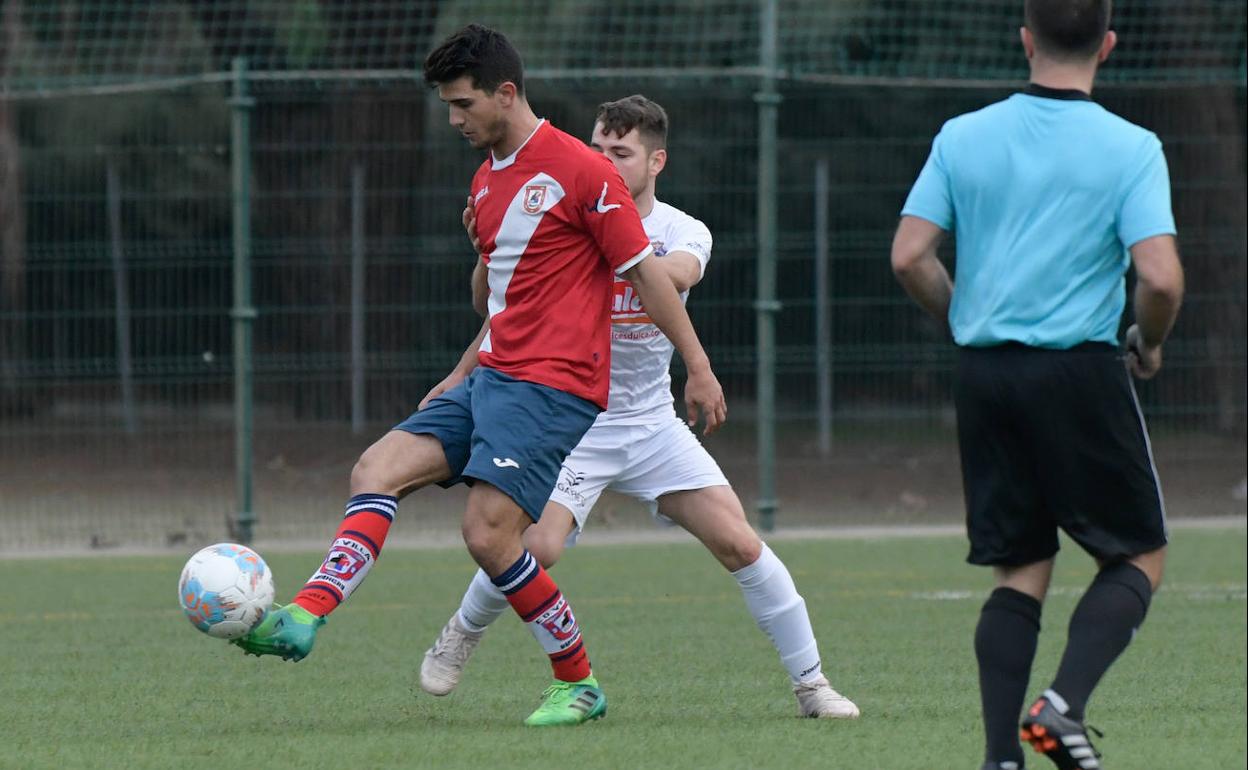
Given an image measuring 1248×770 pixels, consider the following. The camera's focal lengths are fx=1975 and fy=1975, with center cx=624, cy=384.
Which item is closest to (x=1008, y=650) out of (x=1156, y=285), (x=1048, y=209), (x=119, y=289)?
(x=1156, y=285)

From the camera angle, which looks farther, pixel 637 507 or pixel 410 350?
pixel 637 507

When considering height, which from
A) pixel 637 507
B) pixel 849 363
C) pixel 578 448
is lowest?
pixel 637 507

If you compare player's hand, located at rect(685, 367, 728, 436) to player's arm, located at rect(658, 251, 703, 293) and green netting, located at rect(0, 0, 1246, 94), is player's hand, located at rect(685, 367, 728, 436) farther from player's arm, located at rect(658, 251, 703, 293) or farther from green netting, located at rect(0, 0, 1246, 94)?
green netting, located at rect(0, 0, 1246, 94)

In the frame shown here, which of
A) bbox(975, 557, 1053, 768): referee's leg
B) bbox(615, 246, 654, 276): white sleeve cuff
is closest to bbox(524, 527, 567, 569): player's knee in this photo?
bbox(615, 246, 654, 276): white sleeve cuff

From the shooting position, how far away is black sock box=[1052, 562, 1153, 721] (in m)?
4.23

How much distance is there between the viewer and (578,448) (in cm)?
617

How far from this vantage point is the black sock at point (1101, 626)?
13.9ft

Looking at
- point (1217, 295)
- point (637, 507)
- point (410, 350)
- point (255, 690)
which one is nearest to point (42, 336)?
point (410, 350)

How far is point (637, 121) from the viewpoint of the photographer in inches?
246

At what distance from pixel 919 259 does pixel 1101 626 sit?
2.93 ft

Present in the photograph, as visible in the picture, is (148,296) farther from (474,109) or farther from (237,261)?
(474,109)

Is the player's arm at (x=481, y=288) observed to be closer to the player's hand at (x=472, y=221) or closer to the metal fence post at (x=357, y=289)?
the player's hand at (x=472, y=221)

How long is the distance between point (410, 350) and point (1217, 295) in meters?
5.40

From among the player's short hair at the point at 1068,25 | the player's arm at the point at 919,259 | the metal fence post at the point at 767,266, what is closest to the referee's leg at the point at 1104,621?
the player's arm at the point at 919,259
